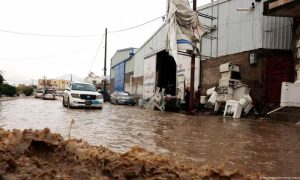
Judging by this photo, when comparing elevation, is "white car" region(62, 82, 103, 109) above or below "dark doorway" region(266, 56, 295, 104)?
below

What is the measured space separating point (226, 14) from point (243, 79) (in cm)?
446

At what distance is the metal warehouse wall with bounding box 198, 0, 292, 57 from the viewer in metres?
18.2

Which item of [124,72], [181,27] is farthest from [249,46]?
[124,72]

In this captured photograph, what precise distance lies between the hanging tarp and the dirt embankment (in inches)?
1812

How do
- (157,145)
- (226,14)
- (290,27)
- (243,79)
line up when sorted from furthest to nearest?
(226,14)
(243,79)
(290,27)
(157,145)

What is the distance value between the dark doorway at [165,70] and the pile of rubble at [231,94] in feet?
32.2

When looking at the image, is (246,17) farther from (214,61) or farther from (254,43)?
(214,61)

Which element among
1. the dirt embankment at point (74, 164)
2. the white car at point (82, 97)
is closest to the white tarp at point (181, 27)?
the white car at point (82, 97)

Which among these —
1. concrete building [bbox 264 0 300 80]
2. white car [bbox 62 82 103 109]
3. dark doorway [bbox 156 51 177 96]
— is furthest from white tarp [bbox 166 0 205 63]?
dark doorway [bbox 156 51 177 96]

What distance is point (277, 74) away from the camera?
18.0m

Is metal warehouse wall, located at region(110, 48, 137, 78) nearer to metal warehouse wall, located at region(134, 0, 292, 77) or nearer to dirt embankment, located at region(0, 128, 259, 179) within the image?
metal warehouse wall, located at region(134, 0, 292, 77)

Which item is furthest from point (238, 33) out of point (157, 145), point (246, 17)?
point (157, 145)

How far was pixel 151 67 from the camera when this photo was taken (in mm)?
31875

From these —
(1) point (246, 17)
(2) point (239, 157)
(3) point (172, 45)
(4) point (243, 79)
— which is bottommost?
(2) point (239, 157)
